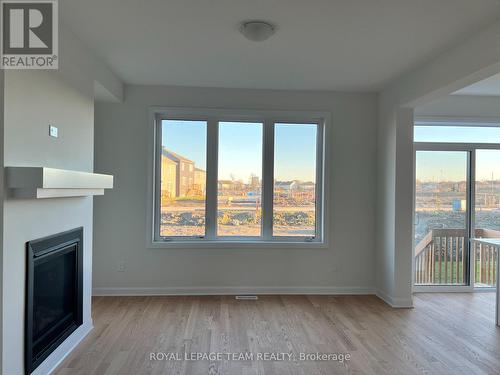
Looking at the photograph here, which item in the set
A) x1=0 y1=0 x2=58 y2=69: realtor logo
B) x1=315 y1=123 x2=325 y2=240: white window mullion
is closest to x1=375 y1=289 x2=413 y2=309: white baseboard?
x1=315 y1=123 x2=325 y2=240: white window mullion

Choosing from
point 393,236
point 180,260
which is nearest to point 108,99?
point 180,260

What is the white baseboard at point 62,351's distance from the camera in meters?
2.36

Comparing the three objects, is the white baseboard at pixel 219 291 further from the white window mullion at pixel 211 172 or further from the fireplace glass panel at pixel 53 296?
the fireplace glass panel at pixel 53 296

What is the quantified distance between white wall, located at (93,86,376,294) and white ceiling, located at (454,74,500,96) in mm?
1116

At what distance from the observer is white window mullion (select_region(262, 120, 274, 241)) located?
4.36 m

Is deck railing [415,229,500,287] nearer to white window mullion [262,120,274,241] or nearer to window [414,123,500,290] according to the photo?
window [414,123,500,290]

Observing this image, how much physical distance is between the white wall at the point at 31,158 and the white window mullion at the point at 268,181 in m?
2.23

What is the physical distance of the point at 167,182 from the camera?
4.30 m

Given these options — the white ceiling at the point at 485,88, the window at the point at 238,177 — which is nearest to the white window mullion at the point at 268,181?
the window at the point at 238,177

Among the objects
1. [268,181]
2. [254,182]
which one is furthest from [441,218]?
[254,182]

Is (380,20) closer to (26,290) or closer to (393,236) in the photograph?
(393,236)

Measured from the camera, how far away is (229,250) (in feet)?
13.9

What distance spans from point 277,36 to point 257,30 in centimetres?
26

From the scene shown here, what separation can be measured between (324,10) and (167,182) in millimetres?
2807
